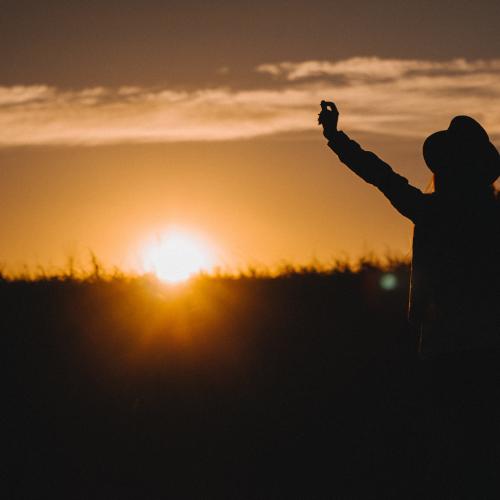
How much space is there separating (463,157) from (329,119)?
0.65 m

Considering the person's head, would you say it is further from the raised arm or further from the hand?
the hand

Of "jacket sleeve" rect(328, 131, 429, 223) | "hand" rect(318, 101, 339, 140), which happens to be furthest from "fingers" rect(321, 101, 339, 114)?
"jacket sleeve" rect(328, 131, 429, 223)

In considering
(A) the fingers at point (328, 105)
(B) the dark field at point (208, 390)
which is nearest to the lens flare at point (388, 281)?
(B) the dark field at point (208, 390)

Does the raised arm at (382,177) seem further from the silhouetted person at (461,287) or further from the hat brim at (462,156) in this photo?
the hat brim at (462,156)

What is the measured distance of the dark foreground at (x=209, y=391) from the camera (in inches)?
143

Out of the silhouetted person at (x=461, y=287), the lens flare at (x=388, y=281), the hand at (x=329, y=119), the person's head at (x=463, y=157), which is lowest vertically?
the silhouetted person at (x=461, y=287)

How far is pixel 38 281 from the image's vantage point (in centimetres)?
706

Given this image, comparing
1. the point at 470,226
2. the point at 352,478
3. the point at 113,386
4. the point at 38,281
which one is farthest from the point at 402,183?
the point at 38,281

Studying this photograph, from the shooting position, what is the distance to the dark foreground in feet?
11.9

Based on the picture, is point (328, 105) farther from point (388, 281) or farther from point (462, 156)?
point (388, 281)

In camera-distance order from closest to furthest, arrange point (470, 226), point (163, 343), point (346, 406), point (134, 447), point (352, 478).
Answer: point (470, 226) < point (352, 478) < point (134, 447) < point (346, 406) < point (163, 343)

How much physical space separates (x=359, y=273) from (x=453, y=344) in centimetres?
516

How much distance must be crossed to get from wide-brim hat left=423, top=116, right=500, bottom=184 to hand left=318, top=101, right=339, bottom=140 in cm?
44

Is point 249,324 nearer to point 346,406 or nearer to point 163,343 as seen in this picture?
point 163,343
